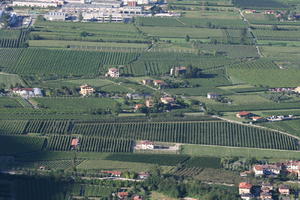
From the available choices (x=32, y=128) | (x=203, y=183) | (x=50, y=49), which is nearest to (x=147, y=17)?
(x=50, y=49)

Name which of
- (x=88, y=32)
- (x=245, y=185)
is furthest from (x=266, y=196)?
(x=88, y=32)

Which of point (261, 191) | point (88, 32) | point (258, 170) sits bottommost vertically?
point (261, 191)

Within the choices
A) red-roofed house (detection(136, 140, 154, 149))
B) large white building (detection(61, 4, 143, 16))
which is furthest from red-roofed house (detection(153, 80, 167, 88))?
large white building (detection(61, 4, 143, 16))

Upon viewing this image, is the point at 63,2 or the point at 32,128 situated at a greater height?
the point at 63,2

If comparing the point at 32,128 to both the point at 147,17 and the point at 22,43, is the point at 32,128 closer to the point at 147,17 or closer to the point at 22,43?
the point at 22,43

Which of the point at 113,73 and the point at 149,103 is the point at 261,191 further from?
the point at 113,73

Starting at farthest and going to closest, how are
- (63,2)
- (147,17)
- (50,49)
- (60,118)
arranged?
(63,2) < (147,17) < (50,49) < (60,118)

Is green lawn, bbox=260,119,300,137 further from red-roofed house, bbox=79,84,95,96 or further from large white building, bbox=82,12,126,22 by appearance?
large white building, bbox=82,12,126,22

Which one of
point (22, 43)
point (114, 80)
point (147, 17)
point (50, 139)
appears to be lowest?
point (50, 139)
